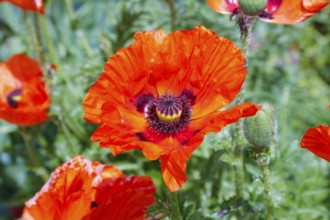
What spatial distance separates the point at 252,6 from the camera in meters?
1.59

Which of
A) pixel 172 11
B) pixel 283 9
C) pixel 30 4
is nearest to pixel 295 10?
pixel 283 9

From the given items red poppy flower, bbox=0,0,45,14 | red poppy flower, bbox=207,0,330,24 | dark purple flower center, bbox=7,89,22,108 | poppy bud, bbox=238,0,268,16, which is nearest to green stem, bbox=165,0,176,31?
red poppy flower, bbox=0,0,45,14

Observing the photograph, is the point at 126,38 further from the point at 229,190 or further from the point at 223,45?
the point at 223,45

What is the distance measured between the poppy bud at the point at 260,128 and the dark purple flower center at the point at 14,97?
1031 mm

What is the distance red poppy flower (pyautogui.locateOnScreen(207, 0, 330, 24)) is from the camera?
1.68 meters

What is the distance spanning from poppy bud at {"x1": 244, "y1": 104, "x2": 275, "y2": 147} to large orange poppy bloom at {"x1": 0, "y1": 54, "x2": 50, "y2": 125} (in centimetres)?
90

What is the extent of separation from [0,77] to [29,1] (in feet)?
1.38

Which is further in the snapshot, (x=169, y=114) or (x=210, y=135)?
(x=210, y=135)

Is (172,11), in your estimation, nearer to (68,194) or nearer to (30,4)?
(30,4)

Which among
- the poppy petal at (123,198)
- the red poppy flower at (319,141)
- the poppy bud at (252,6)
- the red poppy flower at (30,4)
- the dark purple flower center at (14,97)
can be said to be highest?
the poppy bud at (252,6)

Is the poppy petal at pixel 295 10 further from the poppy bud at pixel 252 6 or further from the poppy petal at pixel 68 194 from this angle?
the poppy petal at pixel 68 194

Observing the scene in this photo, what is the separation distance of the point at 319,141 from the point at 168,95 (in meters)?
0.41

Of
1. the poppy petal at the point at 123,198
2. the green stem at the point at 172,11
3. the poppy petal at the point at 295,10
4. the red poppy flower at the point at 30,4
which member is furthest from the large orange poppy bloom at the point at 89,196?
the green stem at the point at 172,11

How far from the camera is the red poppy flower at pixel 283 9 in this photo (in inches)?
66.1
